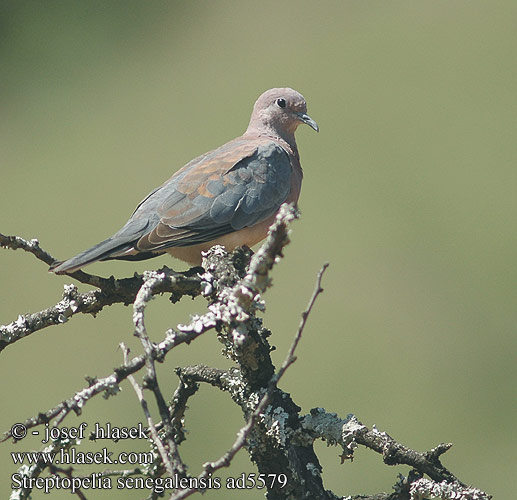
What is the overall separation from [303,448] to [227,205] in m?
1.54

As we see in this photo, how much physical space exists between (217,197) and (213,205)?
6cm

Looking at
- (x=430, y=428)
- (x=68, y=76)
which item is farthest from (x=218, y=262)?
(x=68, y=76)

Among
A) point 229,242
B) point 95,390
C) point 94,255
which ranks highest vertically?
point 229,242

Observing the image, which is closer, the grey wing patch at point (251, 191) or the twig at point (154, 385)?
the twig at point (154, 385)

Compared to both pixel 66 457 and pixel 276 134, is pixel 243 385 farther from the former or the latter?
pixel 276 134

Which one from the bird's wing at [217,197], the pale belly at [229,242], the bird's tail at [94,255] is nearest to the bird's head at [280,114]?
Result: the bird's wing at [217,197]

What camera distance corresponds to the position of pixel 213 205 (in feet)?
12.7

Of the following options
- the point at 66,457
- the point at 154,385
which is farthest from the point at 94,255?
the point at 154,385

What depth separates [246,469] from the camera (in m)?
5.52

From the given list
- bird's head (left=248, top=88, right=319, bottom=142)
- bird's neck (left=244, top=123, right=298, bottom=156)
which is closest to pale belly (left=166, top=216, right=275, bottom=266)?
bird's neck (left=244, top=123, right=298, bottom=156)

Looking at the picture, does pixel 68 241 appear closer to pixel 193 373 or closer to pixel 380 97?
pixel 380 97

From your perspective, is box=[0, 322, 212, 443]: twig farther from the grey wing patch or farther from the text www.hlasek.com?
the grey wing patch

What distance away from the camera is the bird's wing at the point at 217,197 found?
12.2 ft

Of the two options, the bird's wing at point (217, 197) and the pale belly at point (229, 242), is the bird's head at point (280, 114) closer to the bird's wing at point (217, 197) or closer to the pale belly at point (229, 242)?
the bird's wing at point (217, 197)
